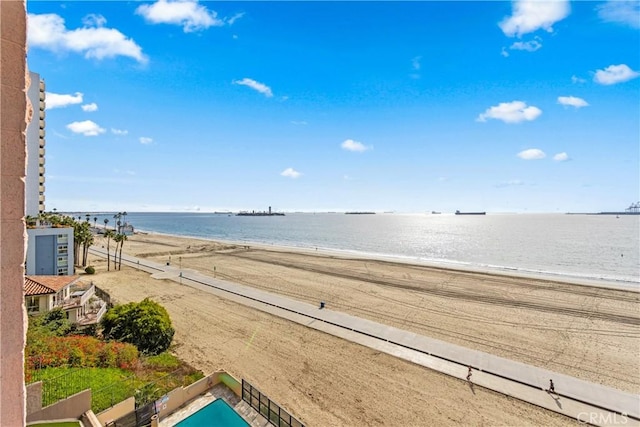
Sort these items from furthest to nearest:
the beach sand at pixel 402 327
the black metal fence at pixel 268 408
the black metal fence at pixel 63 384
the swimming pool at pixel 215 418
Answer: the beach sand at pixel 402 327 < the swimming pool at pixel 215 418 < the black metal fence at pixel 268 408 < the black metal fence at pixel 63 384

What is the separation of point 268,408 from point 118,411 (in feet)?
19.0

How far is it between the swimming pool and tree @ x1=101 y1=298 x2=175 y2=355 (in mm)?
7244

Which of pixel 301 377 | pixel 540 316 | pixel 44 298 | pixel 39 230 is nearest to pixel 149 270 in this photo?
pixel 39 230

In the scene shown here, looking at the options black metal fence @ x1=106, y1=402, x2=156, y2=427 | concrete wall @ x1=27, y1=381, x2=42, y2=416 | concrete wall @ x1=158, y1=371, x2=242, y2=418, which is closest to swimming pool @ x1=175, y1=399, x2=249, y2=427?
concrete wall @ x1=158, y1=371, x2=242, y2=418

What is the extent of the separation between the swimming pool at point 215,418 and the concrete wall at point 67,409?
3.36 meters

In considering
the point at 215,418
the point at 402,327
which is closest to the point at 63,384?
the point at 215,418

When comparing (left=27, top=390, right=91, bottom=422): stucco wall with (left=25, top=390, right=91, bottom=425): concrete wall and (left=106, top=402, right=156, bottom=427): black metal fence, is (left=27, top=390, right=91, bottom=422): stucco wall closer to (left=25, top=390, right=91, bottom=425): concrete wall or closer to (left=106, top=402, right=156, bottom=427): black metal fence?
(left=25, top=390, right=91, bottom=425): concrete wall

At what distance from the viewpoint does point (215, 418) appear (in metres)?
12.8

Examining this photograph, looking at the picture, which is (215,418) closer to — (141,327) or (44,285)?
(141,327)

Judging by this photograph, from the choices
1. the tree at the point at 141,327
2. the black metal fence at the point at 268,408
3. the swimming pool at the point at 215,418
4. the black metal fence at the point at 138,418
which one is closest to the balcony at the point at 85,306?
the tree at the point at 141,327

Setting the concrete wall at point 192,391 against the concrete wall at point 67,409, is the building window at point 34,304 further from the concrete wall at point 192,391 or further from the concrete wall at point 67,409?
the concrete wall at point 192,391

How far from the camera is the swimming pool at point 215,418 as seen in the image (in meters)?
12.5

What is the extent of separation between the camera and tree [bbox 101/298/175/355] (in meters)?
18.8

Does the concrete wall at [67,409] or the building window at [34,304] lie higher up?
the building window at [34,304]
